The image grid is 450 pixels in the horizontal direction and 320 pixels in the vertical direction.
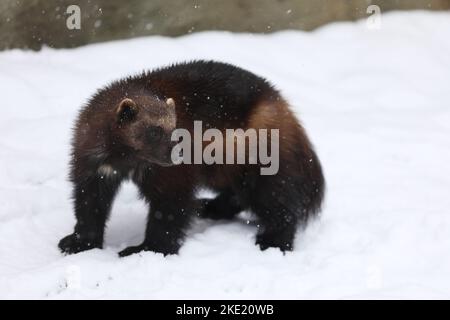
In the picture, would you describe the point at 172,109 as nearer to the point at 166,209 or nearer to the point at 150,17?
the point at 166,209

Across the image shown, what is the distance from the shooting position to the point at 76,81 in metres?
6.87

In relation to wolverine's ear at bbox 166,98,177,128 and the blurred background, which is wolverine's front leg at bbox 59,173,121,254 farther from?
the blurred background

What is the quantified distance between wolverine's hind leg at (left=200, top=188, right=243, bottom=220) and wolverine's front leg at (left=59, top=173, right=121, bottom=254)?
0.83 metres

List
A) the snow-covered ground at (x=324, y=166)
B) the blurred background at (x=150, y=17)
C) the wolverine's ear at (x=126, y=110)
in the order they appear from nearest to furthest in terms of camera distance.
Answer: the snow-covered ground at (x=324, y=166) < the wolverine's ear at (x=126, y=110) < the blurred background at (x=150, y=17)

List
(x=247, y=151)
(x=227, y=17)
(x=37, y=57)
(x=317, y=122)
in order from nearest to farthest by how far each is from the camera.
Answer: (x=247, y=151)
(x=317, y=122)
(x=37, y=57)
(x=227, y=17)

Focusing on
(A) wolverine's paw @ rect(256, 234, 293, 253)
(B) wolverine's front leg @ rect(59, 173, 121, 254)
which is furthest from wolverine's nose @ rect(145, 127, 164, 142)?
(A) wolverine's paw @ rect(256, 234, 293, 253)

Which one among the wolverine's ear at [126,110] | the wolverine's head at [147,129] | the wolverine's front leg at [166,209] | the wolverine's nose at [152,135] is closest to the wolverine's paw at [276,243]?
the wolverine's front leg at [166,209]

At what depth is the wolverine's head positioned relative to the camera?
167 inches

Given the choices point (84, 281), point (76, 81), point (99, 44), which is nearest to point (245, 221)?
point (84, 281)

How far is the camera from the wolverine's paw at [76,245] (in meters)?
4.46

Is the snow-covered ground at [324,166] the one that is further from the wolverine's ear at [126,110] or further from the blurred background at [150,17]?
the wolverine's ear at [126,110]
